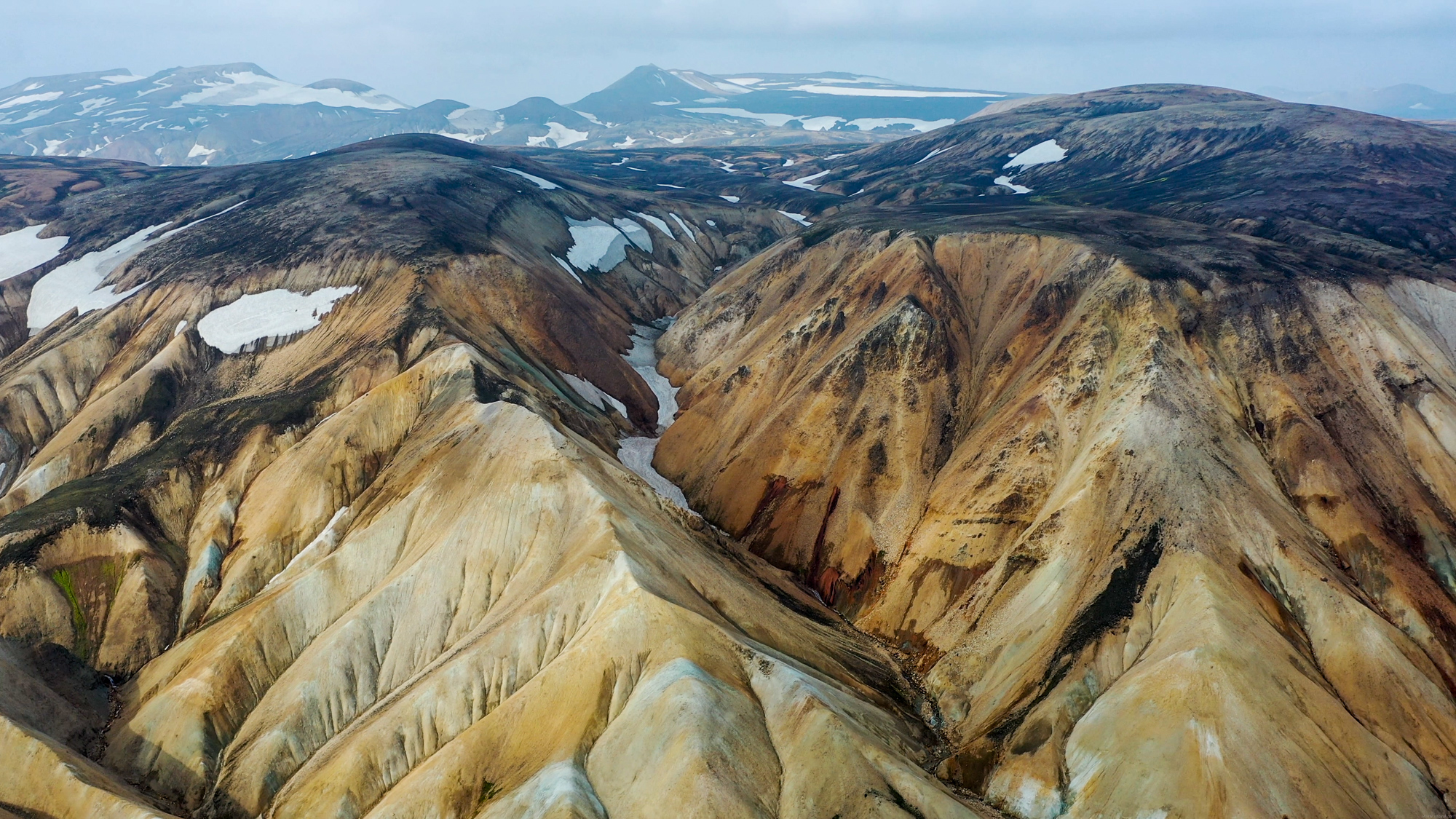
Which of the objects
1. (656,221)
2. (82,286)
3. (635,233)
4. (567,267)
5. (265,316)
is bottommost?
(82,286)

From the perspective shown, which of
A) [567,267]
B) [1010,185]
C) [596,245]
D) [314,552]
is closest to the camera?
[314,552]

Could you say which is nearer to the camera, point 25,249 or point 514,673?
point 514,673

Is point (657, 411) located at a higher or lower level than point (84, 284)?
lower

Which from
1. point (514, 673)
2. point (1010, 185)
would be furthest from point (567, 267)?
point (1010, 185)

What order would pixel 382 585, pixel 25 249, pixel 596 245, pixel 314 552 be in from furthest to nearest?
1. pixel 596 245
2. pixel 25 249
3. pixel 314 552
4. pixel 382 585

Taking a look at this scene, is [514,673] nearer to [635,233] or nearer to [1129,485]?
[1129,485]
